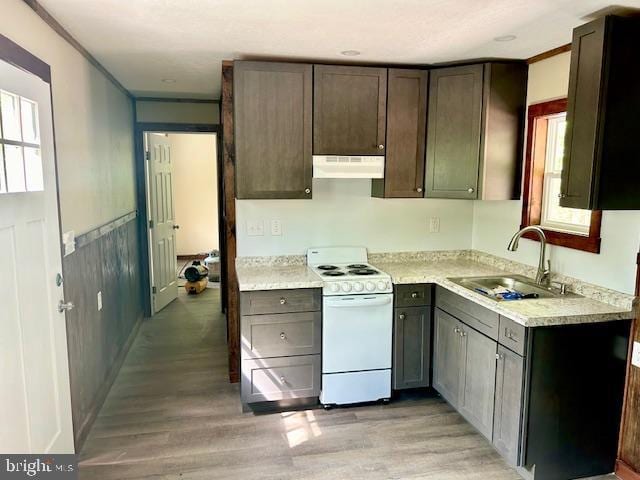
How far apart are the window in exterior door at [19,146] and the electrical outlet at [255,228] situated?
1.52 metres

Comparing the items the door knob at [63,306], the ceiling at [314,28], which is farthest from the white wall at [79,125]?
the door knob at [63,306]

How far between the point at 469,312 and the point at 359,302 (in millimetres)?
697

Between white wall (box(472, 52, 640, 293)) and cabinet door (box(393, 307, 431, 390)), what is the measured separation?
851 mm

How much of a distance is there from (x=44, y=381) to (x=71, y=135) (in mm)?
1382

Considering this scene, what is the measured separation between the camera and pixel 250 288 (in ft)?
9.28

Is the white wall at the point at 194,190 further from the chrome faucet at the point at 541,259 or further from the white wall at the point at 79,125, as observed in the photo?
the chrome faucet at the point at 541,259

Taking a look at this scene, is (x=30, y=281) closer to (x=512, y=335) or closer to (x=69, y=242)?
(x=69, y=242)

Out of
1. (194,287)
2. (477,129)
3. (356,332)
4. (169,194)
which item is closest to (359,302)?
(356,332)

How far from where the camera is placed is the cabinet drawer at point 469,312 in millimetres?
2482

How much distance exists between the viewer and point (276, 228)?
342 cm

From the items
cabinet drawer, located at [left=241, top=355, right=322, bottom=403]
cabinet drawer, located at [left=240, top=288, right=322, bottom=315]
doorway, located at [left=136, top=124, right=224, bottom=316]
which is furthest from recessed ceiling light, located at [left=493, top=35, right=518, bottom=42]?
doorway, located at [left=136, top=124, right=224, bottom=316]

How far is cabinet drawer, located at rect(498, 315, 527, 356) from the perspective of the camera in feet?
7.34

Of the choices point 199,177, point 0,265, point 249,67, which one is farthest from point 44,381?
point 199,177

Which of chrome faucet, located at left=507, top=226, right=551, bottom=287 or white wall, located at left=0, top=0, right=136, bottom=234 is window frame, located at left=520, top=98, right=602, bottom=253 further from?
white wall, located at left=0, top=0, right=136, bottom=234
